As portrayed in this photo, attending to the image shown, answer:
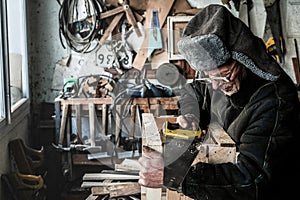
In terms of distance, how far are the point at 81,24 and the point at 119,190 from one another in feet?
6.91

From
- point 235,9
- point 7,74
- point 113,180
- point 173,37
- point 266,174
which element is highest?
point 235,9

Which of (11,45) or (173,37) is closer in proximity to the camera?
(11,45)

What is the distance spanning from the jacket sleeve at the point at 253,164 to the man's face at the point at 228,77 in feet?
0.48

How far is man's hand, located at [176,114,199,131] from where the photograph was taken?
1832mm

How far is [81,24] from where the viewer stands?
425cm

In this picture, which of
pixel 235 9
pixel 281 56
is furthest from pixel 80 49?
pixel 281 56

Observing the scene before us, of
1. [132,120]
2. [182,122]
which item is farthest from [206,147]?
[132,120]

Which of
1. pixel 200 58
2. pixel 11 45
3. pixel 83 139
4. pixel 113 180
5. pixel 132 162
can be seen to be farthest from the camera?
pixel 83 139

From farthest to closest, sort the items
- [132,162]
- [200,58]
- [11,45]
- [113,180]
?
1. [11,45]
2. [132,162]
3. [113,180]
4. [200,58]

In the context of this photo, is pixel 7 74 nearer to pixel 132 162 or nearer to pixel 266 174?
pixel 132 162

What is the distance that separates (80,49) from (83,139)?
0.84m

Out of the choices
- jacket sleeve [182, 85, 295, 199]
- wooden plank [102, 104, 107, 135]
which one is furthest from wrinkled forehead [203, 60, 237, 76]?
wooden plank [102, 104, 107, 135]

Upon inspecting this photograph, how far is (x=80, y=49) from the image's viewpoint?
4262 mm

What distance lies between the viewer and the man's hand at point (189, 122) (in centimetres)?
183
